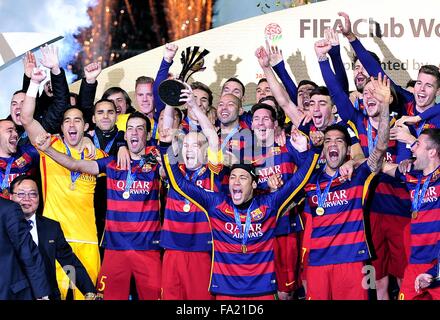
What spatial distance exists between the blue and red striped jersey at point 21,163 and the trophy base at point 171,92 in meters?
1.25

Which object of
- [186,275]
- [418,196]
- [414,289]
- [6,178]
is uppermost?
[6,178]

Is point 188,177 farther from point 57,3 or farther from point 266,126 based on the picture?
point 57,3

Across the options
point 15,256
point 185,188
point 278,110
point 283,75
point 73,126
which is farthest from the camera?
point 283,75

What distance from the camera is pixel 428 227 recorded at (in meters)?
7.33

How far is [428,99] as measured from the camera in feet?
26.7

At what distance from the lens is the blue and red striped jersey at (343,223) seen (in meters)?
7.57

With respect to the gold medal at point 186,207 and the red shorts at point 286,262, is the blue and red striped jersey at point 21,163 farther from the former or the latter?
the red shorts at point 286,262

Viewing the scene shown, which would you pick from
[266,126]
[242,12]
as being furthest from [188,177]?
[242,12]

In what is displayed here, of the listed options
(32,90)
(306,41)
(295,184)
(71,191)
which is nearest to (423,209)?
(295,184)

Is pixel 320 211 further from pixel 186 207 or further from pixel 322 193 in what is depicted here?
pixel 186 207

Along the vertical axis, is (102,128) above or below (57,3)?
below

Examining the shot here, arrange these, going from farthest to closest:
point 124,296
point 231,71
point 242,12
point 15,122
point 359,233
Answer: point 242,12
point 231,71
point 15,122
point 124,296
point 359,233

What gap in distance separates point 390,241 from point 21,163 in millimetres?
2699
